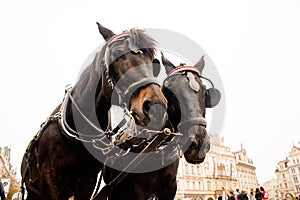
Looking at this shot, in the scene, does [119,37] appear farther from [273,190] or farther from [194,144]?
[273,190]

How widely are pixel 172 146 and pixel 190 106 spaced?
0.68 metres

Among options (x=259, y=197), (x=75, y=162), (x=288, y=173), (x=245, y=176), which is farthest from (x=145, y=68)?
(x=288, y=173)

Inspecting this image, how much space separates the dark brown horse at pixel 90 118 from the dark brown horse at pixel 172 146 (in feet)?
1.44

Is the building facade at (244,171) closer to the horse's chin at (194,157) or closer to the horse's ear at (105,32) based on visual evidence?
the horse's chin at (194,157)

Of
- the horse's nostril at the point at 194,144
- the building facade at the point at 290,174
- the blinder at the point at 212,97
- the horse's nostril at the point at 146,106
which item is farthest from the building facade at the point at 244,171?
the horse's nostril at the point at 146,106

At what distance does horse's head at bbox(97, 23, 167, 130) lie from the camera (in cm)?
208

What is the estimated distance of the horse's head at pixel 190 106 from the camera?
112 inches

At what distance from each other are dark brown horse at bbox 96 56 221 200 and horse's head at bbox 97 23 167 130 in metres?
0.90

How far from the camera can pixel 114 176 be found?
3.38 metres

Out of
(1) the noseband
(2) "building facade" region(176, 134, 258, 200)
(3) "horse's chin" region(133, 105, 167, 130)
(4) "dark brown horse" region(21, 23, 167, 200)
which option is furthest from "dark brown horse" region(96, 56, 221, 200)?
(2) "building facade" region(176, 134, 258, 200)

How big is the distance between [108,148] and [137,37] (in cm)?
128

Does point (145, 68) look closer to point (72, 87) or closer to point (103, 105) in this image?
point (103, 105)

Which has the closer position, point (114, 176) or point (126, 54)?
point (126, 54)

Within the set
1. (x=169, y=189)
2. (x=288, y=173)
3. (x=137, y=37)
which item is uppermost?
(x=288, y=173)
